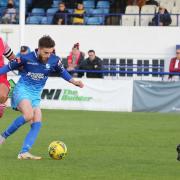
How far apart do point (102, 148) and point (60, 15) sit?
18.3 m

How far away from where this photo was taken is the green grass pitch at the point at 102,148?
418 inches

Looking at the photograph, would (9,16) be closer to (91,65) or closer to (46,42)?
(91,65)

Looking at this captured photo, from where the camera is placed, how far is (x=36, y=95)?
12.6m

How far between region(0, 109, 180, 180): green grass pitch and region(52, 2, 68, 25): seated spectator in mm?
9394

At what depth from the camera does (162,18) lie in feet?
102

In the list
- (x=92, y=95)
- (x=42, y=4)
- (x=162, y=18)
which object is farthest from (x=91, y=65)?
(x=42, y=4)

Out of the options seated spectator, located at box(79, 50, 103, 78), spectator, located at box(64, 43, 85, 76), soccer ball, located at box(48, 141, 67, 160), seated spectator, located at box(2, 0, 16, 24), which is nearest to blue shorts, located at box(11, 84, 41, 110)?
soccer ball, located at box(48, 141, 67, 160)

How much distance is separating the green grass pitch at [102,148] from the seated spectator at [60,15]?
9394 millimetres

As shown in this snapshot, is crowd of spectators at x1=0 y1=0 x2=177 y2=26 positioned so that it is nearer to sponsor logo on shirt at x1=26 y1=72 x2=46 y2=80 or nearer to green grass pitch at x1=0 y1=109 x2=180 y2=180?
green grass pitch at x1=0 y1=109 x2=180 y2=180

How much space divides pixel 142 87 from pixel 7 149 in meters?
11.2

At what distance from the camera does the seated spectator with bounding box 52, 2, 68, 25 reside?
104ft

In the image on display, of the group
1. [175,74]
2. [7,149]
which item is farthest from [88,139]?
[175,74]

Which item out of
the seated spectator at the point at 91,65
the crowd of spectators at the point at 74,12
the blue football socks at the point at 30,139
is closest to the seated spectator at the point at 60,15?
the crowd of spectators at the point at 74,12

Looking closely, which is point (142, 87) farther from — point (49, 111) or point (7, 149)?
point (7, 149)
